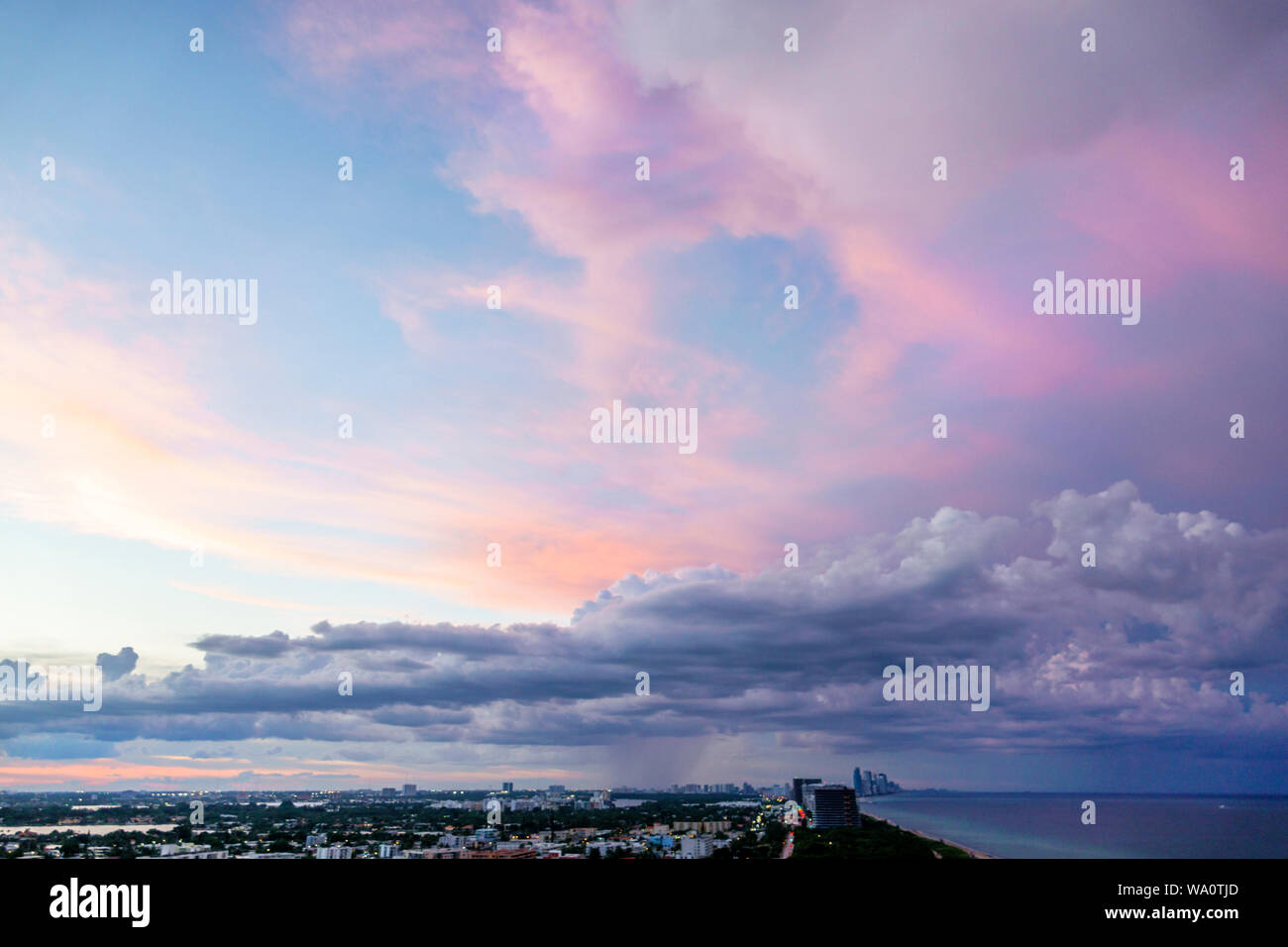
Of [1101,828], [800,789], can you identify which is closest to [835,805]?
[800,789]

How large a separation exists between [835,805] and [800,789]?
11.5 feet

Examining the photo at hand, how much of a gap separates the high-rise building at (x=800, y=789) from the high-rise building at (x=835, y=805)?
166 cm

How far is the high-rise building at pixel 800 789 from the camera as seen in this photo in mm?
56375

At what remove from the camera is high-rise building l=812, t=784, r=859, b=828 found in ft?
173

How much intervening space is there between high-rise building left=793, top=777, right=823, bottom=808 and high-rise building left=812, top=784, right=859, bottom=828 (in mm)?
1659

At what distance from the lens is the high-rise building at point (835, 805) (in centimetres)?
5281

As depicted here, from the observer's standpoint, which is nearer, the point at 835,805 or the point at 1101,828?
the point at 835,805

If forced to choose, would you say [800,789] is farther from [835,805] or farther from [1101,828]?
[1101,828]

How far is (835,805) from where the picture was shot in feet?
179
